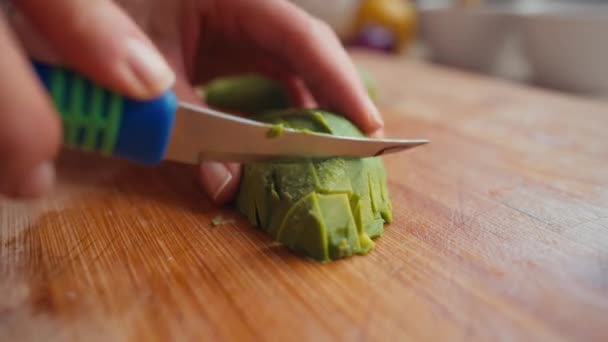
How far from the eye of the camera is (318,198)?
958 millimetres

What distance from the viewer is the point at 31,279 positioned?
2.98ft

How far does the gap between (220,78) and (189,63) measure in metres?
0.25

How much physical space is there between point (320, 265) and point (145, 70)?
1.61ft

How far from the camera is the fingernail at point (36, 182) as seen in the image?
2.40 feet

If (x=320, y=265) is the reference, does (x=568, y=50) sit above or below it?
above

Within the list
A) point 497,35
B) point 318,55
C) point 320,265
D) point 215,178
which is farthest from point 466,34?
point 320,265

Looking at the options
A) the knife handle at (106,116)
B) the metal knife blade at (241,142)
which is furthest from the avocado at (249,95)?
the knife handle at (106,116)

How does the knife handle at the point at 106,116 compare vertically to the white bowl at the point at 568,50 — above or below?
below

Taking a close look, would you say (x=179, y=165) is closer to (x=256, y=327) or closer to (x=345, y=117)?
(x=345, y=117)

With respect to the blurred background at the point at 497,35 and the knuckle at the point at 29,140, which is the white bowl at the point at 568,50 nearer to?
the blurred background at the point at 497,35

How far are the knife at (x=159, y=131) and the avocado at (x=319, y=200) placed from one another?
5 centimetres

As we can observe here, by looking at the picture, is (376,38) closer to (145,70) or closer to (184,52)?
(184,52)

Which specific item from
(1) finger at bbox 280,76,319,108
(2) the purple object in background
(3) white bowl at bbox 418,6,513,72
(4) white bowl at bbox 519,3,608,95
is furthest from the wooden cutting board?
(2) the purple object in background

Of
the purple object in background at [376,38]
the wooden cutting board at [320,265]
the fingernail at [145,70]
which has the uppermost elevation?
the purple object in background at [376,38]
